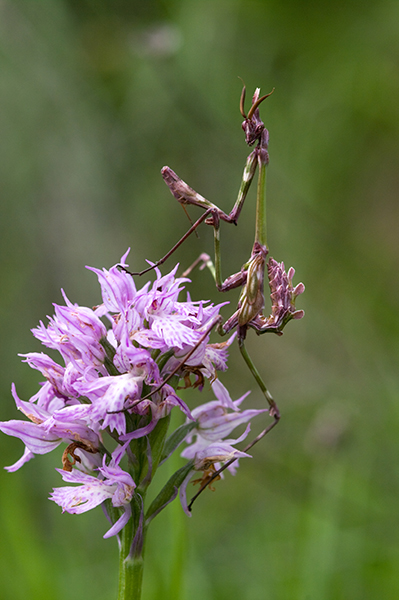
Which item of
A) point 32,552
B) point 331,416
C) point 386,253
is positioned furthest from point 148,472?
point 386,253

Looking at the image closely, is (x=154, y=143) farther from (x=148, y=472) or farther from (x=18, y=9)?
(x=148, y=472)

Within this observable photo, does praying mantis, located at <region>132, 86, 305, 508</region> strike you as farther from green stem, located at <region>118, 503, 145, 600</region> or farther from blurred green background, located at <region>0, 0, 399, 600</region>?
blurred green background, located at <region>0, 0, 399, 600</region>

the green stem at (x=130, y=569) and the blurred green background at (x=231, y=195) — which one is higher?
the blurred green background at (x=231, y=195)

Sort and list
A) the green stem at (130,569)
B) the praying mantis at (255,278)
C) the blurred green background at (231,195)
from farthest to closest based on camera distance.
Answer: the blurred green background at (231,195), the praying mantis at (255,278), the green stem at (130,569)

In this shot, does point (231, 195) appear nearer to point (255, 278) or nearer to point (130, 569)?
point (255, 278)

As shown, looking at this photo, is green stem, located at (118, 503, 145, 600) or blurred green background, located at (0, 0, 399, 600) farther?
blurred green background, located at (0, 0, 399, 600)

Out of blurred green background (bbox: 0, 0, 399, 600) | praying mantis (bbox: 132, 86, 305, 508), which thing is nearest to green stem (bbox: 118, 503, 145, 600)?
praying mantis (bbox: 132, 86, 305, 508)

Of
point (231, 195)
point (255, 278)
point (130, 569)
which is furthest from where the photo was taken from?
point (231, 195)

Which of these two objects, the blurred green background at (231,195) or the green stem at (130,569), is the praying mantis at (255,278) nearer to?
the green stem at (130,569)

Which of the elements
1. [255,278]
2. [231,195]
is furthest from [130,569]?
[231,195]

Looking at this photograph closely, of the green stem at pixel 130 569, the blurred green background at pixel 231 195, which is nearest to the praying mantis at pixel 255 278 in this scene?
the green stem at pixel 130 569
